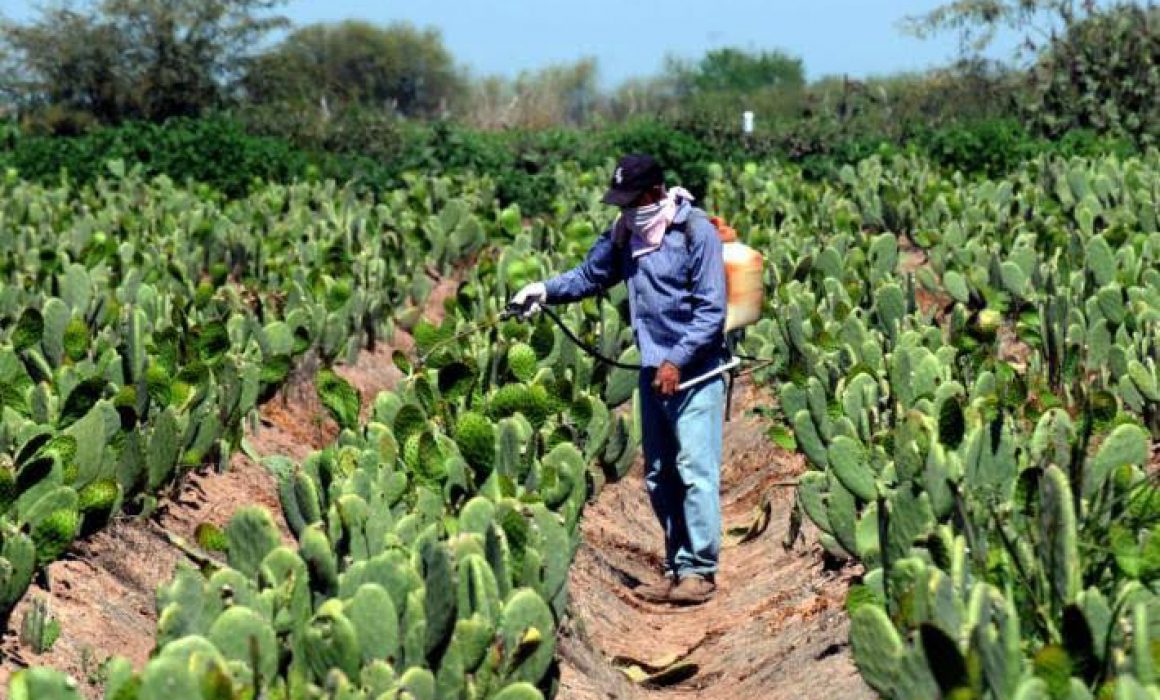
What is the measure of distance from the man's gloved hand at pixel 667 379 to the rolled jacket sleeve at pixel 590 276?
23.0 inches

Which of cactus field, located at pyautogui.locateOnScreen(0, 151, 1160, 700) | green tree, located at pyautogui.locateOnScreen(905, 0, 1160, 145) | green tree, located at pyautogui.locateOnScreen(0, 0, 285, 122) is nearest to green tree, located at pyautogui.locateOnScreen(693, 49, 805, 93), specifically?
green tree, located at pyautogui.locateOnScreen(0, 0, 285, 122)

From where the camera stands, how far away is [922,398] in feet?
24.4

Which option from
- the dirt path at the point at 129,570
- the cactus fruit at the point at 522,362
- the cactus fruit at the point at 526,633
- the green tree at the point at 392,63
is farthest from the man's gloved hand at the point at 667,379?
the green tree at the point at 392,63

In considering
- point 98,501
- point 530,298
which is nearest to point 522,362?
point 530,298

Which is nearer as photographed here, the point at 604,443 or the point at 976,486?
the point at 976,486

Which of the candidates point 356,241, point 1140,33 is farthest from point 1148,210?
point 1140,33

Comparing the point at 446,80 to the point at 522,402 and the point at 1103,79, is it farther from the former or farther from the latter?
the point at 522,402

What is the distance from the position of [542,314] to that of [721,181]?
13.4 metres

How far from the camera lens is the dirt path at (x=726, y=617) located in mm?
6578

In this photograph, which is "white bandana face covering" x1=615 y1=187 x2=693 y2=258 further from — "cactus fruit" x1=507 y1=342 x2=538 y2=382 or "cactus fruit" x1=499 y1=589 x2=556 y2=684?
"cactus fruit" x1=499 y1=589 x2=556 y2=684

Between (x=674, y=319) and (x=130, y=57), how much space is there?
50876 mm

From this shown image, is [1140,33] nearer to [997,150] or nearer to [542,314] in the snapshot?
[997,150]

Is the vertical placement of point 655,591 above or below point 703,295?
below

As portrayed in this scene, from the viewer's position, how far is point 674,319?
7.55 meters
